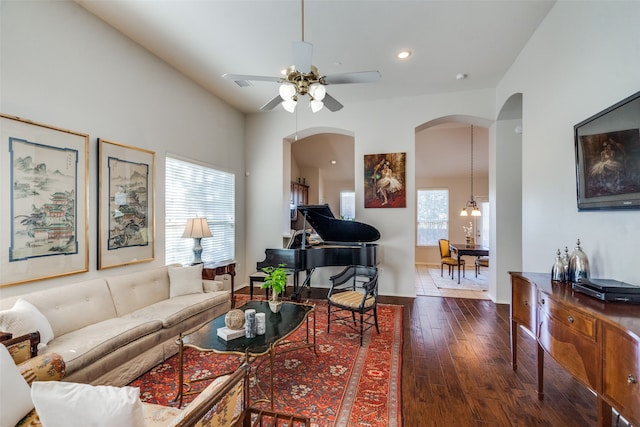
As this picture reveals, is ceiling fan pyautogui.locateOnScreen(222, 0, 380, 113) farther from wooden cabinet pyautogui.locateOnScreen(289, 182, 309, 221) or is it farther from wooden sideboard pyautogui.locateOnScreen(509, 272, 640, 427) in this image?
wooden cabinet pyautogui.locateOnScreen(289, 182, 309, 221)

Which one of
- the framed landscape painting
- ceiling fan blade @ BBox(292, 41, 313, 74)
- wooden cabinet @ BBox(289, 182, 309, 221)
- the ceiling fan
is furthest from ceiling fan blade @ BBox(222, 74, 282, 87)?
wooden cabinet @ BBox(289, 182, 309, 221)

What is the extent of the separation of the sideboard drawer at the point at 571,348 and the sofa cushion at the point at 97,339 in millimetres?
3183

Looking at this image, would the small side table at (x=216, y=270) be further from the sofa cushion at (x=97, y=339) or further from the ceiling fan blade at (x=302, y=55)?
the ceiling fan blade at (x=302, y=55)

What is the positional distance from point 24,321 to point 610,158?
4.25 m

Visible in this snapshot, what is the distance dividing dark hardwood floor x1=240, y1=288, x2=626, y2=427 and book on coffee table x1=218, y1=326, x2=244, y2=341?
137 cm

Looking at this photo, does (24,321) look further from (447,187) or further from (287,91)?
(447,187)

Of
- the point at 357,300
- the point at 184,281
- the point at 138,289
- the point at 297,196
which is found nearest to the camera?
the point at 138,289

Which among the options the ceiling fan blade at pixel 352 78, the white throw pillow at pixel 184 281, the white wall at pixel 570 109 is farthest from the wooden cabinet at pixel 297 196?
the white wall at pixel 570 109

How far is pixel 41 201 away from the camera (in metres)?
2.56

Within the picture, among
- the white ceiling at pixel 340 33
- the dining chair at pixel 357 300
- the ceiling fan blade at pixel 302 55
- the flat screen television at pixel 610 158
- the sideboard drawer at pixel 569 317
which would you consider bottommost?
the dining chair at pixel 357 300

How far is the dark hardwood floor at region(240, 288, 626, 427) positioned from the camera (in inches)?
80.1

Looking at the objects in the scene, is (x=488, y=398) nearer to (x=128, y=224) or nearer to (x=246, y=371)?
(x=246, y=371)

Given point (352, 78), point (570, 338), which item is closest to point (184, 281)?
point (352, 78)

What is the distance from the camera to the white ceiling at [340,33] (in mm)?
2859
